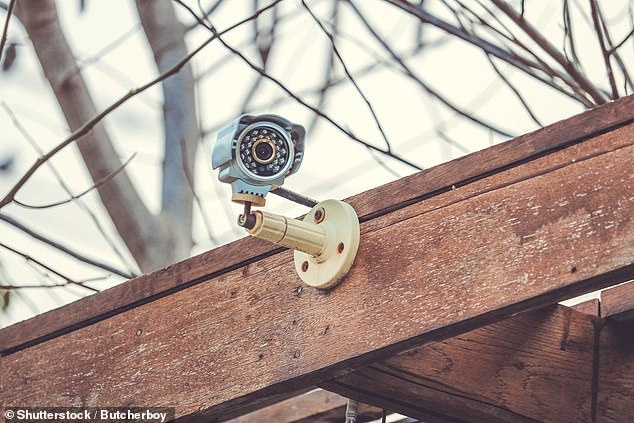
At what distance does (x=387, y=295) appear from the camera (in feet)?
4.67

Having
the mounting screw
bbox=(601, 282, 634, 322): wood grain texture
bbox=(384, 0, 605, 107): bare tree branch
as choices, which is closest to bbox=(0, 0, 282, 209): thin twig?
bbox=(384, 0, 605, 107): bare tree branch

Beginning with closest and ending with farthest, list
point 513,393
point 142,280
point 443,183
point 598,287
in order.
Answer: point 598,287, point 443,183, point 513,393, point 142,280

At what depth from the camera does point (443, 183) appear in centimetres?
143

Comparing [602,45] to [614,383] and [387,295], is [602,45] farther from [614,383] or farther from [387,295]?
[387,295]

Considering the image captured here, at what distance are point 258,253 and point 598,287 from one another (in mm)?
538

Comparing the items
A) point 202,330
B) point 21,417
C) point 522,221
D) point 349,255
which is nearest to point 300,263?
point 349,255

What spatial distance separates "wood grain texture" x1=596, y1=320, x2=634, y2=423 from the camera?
5.20 feet

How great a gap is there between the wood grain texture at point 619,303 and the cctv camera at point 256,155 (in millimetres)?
500

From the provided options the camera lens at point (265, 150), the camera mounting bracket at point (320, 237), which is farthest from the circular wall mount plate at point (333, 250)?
the camera lens at point (265, 150)

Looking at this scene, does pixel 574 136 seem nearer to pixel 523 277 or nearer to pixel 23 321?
pixel 523 277

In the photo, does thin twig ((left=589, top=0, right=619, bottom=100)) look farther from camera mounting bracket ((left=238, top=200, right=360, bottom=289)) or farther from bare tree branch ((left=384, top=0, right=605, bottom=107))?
camera mounting bracket ((left=238, top=200, right=360, bottom=289))

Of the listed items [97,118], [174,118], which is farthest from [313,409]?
[174,118]

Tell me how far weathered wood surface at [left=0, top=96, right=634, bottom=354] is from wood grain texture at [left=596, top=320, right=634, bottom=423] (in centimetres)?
36

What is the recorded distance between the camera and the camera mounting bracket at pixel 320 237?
145 cm
